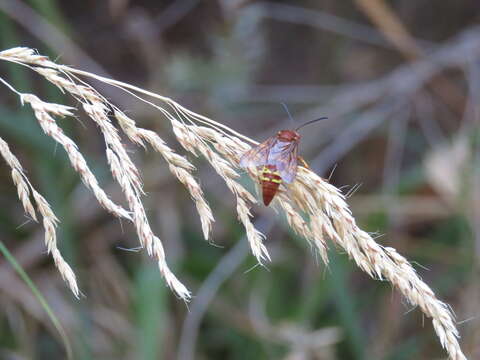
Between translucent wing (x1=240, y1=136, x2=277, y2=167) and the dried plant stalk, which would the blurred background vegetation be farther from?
the dried plant stalk

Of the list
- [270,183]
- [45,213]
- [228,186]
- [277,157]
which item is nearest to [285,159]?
[277,157]

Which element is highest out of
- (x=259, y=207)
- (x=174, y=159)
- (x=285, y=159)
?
(x=174, y=159)

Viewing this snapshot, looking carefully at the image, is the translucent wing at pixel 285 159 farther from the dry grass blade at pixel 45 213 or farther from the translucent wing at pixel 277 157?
the dry grass blade at pixel 45 213

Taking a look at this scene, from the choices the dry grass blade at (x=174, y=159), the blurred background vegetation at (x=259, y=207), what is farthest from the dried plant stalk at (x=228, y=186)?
the blurred background vegetation at (x=259, y=207)

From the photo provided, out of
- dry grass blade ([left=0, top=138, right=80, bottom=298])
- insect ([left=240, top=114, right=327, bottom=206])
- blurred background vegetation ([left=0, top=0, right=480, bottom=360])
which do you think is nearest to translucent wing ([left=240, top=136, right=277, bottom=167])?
insect ([left=240, top=114, right=327, bottom=206])

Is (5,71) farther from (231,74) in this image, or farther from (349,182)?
(349,182)

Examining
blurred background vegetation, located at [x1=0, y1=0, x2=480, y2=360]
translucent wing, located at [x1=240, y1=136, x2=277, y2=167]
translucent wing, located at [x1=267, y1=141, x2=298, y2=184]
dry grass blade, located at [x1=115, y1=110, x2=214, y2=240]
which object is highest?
dry grass blade, located at [x1=115, y1=110, x2=214, y2=240]

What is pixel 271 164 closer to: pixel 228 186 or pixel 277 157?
pixel 277 157
